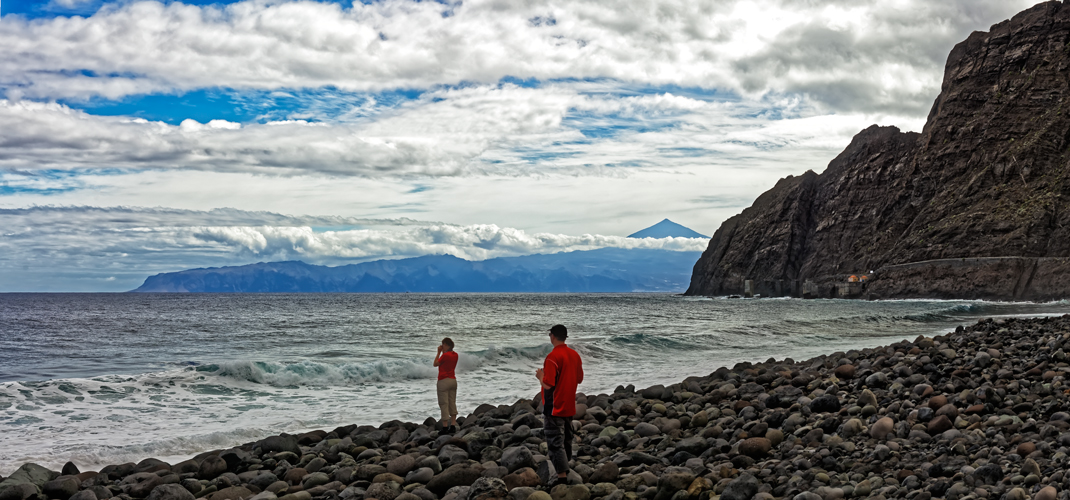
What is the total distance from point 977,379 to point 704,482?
22.6 ft

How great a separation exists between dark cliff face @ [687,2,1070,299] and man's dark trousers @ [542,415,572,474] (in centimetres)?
8630

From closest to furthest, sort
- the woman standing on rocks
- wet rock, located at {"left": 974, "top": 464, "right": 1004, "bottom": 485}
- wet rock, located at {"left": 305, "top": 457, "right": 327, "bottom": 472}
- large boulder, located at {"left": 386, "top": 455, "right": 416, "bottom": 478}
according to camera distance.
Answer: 1. wet rock, located at {"left": 974, "top": 464, "right": 1004, "bottom": 485}
2. large boulder, located at {"left": 386, "top": 455, "right": 416, "bottom": 478}
3. wet rock, located at {"left": 305, "top": 457, "right": 327, "bottom": 472}
4. the woman standing on rocks

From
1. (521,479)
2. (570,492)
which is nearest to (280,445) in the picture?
(521,479)

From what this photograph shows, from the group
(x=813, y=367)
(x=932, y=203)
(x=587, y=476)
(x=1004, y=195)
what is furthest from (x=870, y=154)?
(x=587, y=476)

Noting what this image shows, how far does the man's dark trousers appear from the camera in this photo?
325 inches

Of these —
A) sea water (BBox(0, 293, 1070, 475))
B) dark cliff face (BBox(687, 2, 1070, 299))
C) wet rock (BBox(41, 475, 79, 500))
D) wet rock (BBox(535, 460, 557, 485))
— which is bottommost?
sea water (BBox(0, 293, 1070, 475))

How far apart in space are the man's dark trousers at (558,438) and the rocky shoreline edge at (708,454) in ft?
0.79

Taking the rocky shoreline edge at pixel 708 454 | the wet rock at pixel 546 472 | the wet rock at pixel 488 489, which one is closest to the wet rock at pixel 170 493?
the rocky shoreline edge at pixel 708 454

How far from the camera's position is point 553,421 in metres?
8.45

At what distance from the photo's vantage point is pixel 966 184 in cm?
9856

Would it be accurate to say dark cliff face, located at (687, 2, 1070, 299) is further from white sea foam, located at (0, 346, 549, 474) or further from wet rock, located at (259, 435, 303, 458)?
wet rock, located at (259, 435, 303, 458)

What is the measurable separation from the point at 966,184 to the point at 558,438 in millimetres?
108372

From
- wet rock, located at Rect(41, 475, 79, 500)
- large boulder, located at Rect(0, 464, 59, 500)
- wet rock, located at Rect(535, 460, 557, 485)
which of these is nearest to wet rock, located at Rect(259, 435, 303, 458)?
wet rock, located at Rect(41, 475, 79, 500)

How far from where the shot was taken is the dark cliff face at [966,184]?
87.4 metres
